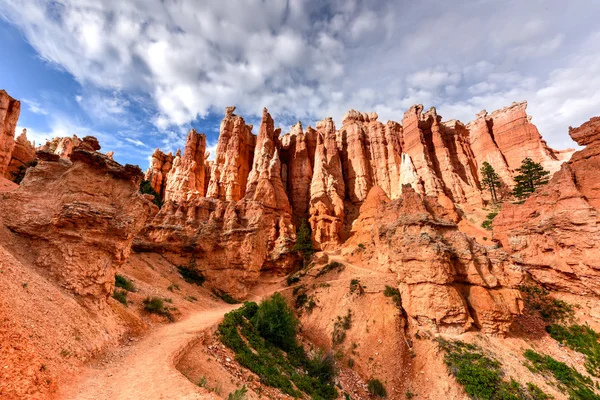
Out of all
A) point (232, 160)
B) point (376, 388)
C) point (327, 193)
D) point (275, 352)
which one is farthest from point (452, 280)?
point (232, 160)

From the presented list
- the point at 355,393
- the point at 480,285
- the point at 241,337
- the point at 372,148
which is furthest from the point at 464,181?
the point at 241,337

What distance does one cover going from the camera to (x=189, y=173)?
5619cm

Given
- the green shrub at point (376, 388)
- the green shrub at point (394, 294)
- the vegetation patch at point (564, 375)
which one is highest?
the green shrub at point (394, 294)

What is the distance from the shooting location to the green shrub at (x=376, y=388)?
15256 mm

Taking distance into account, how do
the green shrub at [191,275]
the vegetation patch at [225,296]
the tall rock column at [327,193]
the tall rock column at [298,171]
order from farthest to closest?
the tall rock column at [298,171] → the tall rock column at [327,193] → the green shrub at [191,275] → the vegetation patch at [225,296]

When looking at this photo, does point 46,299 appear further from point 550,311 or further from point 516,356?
point 550,311

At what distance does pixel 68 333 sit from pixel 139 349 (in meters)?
2.67

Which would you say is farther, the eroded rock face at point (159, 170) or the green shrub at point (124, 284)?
the eroded rock face at point (159, 170)

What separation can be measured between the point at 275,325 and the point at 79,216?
12082mm

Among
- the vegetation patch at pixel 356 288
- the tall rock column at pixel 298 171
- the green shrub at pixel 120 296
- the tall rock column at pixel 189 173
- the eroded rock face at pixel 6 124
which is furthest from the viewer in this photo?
the tall rock column at pixel 298 171

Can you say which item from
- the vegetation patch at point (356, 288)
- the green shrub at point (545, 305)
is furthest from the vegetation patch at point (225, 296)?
the green shrub at point (545, 305)

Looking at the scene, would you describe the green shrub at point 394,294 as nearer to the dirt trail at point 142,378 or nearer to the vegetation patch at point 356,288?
the vegetation patch at point 356,288

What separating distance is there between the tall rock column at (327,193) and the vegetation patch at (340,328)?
2329 cm

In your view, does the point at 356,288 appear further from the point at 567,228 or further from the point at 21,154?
the point at 21,154
